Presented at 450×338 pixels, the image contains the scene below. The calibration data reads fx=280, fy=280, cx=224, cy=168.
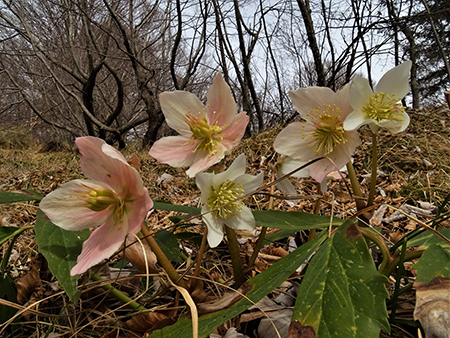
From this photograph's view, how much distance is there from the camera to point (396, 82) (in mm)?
541

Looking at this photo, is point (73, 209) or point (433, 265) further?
point (73, 209)

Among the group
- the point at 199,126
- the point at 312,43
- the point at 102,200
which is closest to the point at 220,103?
the point at 199,126

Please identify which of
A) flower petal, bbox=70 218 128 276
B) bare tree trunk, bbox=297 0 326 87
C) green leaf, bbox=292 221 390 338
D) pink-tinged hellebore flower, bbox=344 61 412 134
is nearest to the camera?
green leaf, bbox=292 221 390 338

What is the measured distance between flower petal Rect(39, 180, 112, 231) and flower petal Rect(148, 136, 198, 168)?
128mm

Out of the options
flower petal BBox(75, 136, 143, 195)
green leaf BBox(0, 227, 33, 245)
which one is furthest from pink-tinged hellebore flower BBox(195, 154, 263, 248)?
green leaf BBox(0, 227, 33, 245)

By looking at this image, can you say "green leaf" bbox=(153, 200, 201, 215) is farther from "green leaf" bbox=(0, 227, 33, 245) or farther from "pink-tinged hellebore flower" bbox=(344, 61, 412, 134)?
"pink-tinged hellebore flower" bbox=(344, 61, 412, 134)

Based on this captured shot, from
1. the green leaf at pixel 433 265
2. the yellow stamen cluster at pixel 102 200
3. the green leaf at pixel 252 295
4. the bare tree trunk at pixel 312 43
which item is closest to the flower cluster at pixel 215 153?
the yellow stamen cluster at pixel 102 200

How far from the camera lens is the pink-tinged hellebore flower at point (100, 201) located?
44 centimetres

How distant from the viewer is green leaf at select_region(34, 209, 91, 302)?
0.42m

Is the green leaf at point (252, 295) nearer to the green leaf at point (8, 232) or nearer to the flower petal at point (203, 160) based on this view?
the flower petal at point (203, 160)

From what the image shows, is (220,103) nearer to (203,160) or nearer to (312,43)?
(203,160)

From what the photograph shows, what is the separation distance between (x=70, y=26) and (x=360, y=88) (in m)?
6.06

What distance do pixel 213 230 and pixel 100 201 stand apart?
7.6 inches

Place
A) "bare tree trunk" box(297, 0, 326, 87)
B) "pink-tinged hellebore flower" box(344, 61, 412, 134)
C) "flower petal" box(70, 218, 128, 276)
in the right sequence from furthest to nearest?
1. "bare tree trunk" box(297, 0, 326, 87)
2. "pink-tinged hellebore flower" box(344, 61, 412, 134)
3. "flower petal" box(70, 218, 128, 276)
